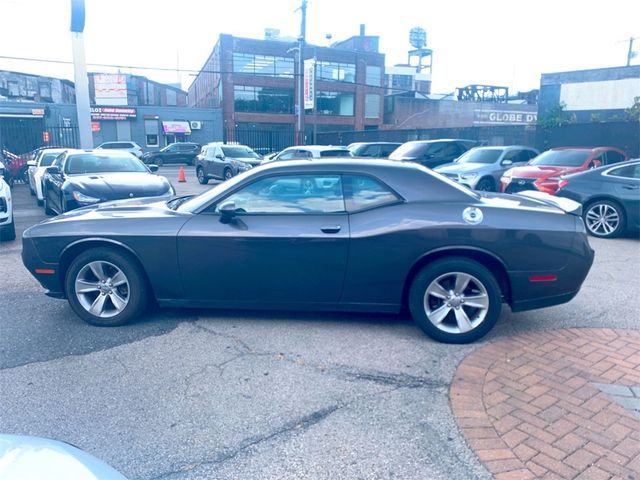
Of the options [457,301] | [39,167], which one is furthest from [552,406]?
[39,167]

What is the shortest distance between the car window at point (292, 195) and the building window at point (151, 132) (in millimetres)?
41901

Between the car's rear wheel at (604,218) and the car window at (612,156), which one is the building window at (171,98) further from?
the car's rear wheel at (604,218)

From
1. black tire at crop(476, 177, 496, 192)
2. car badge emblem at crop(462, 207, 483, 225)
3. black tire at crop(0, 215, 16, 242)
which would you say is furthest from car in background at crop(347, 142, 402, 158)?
car badge emblem at crop(462, 207, 483, 225)

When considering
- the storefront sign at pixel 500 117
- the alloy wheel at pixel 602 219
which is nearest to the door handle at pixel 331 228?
the alloy wheel at pixel 602 219

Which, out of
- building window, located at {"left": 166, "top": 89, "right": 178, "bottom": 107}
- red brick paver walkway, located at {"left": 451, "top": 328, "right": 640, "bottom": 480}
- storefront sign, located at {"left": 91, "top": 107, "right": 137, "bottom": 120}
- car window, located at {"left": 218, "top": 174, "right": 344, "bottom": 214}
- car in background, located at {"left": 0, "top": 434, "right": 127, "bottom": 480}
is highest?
building window, located at {"left": 166, "top": 89, "right": 178, "bottom": 107}

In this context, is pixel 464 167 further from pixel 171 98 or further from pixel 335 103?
pixel 171 98

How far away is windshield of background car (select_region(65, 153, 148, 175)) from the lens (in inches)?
393

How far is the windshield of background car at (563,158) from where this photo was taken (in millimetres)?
11969

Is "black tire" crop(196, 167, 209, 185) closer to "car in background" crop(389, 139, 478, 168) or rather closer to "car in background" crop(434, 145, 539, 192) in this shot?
"car in background" crop(389, 139, 478, 168)

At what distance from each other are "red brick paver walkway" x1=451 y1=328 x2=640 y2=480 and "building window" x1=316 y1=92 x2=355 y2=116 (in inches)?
1833

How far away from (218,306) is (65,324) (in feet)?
4.83

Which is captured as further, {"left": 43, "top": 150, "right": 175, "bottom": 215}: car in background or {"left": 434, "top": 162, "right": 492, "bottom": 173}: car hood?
{"left": 434, "top": 162, "right": 492, "bottom": 173}: car hood

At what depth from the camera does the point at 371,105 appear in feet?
170

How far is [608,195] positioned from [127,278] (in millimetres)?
8116
